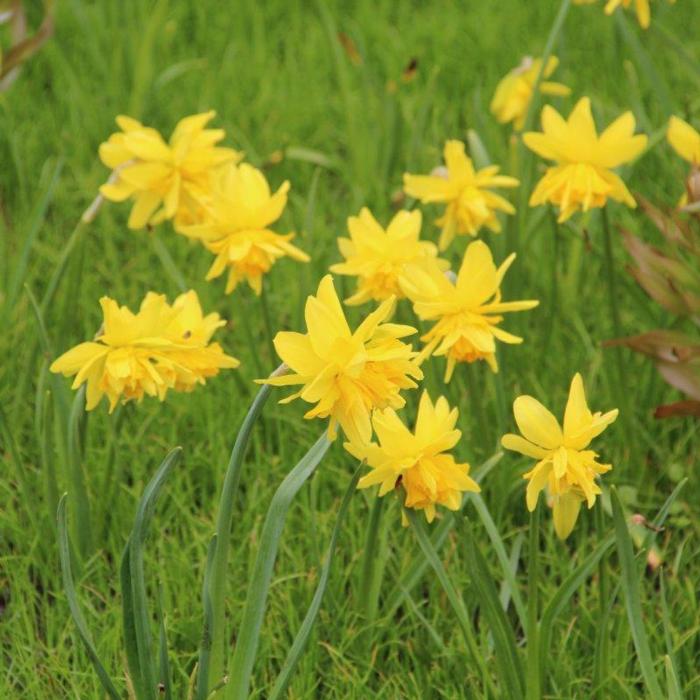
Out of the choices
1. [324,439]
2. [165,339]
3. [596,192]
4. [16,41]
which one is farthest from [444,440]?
[16,41]

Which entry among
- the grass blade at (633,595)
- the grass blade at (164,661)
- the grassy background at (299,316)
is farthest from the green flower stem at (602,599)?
the grass blade at (164,661)

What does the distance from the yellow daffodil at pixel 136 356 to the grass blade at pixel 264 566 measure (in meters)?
0.20

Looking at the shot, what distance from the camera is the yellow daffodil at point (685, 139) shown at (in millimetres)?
1825

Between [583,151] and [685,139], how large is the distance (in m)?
0.18

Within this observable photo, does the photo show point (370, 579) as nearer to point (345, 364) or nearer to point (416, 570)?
point (416, 570)

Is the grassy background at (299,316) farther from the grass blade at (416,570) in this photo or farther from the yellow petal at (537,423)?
the yellow petal at (537,423)

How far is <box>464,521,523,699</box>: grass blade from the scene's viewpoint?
1434 mm

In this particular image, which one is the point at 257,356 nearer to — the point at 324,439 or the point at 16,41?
the point at 324,439

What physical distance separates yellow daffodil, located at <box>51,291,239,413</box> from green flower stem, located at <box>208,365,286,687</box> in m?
0.13

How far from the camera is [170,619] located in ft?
5.52

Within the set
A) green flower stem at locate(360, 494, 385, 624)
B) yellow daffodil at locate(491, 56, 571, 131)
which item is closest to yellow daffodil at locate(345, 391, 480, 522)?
green flower stem at locate(360, 494, 385, 624)

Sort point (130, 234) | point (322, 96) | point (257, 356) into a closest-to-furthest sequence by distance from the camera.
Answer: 1. point (257, 356)
2. point (130, 234)
3. point (322, 96)

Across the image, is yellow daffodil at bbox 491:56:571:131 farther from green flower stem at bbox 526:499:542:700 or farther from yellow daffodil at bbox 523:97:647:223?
green flower stem at bbox 526:499:542:700

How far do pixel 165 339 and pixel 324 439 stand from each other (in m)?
0.25
